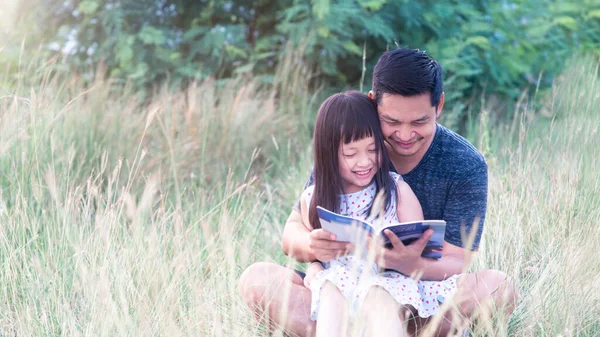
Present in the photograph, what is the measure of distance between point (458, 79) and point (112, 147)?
3.61 meters

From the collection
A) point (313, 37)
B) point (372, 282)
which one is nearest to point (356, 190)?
point (372, 282)

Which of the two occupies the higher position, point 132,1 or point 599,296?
point 132,1

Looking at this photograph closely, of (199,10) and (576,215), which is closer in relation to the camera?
(576,215)

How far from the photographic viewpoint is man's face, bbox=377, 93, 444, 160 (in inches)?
117

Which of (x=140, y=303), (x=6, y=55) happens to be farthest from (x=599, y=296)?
(x=6, y=55)

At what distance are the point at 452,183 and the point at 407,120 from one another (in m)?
0.39

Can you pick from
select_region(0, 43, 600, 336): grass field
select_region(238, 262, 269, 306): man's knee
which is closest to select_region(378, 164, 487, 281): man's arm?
select_region(0, 43, 600, 336): grass field

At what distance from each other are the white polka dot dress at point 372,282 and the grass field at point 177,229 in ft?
0.72

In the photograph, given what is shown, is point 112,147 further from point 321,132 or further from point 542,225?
point 542,225

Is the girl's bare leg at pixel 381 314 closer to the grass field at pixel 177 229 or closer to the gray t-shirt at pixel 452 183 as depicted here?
the grass field at pixel 177 229

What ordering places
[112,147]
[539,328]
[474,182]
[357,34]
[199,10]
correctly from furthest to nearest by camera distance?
[199,10] → [357,34] → [112,147] → [474,182] → [539,328]

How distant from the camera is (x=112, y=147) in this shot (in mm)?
5133

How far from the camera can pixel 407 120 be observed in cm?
298

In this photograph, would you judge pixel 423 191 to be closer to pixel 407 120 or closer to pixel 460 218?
pixel 460 218
